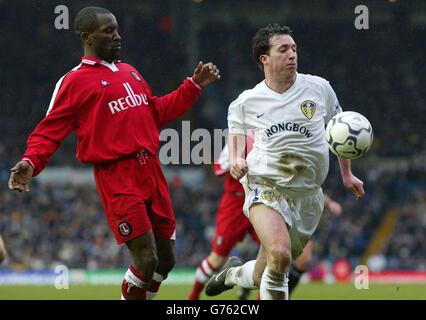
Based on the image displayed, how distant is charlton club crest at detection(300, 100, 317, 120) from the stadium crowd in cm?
→ 1279

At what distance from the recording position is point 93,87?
6.59 metres

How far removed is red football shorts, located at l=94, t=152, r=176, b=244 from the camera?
6.48 meters

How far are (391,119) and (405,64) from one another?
1547 millimetres

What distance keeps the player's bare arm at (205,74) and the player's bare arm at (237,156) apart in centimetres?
59

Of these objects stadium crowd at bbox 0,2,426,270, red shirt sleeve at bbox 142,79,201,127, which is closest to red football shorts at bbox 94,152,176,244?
red shirt sleeve at bbox 142,79,201,127

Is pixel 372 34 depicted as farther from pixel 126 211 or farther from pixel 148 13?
pixel 126 211

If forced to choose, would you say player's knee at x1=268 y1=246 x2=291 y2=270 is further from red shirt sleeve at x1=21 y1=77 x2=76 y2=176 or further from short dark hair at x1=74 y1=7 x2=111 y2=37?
short dark hair at x1=74 y1=7 x2=111 y2=37

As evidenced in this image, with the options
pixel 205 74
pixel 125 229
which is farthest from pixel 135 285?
pixel 205 74

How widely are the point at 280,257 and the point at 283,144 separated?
2.86ft

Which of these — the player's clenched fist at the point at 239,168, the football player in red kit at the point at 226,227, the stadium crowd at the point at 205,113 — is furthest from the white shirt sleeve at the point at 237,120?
the stadium crowd at the point at 205,113

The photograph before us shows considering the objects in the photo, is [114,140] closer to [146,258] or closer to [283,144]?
[146,258]

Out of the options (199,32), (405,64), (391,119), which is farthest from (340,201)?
(199,32)

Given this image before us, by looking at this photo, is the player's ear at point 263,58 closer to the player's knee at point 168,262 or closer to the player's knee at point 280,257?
the player's knee at point 280,257
